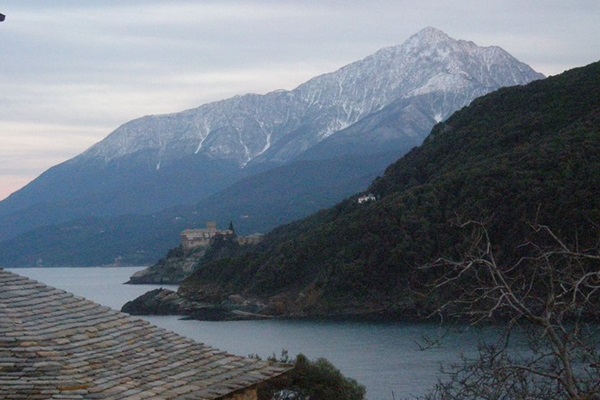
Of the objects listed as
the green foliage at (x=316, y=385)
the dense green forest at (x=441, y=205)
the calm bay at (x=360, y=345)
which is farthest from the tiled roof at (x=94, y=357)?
the dense green forest at (x=441, y=205)

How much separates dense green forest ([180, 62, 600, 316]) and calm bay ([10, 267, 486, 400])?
2.94 meters

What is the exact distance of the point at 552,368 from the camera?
618 centimetres

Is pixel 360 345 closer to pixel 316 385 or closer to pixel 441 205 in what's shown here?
pixel 441 205

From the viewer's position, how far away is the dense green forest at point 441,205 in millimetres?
57062

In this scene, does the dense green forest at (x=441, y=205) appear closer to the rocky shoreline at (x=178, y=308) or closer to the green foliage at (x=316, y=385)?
the rocky shoreline at (x=178, y=308)

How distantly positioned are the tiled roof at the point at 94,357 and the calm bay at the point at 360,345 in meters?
23.7

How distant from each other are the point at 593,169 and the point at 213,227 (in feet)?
305

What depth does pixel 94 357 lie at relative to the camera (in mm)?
7500

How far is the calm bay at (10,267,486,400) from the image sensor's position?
39500 mm

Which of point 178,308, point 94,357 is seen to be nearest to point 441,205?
point 178,308

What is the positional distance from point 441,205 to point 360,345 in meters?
17.0

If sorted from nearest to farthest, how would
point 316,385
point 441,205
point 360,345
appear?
point 316,385
point 360,345
point 441,205

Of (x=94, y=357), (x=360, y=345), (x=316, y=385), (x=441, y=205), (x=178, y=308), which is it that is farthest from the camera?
(x=178, y=308)

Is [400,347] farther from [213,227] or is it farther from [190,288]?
[213,227]
